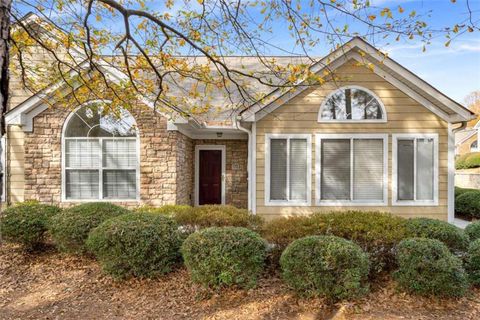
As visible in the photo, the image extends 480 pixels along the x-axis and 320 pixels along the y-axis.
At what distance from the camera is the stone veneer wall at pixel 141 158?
27.8ft

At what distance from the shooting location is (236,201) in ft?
35.6

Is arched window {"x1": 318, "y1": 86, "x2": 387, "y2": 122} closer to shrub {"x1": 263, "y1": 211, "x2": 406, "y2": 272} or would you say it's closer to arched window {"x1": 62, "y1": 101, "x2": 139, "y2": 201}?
shrub {"x1": 263, "y1": 211, "x2": 406, "y2": 272}

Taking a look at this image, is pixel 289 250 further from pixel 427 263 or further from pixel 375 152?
pixel 375 152

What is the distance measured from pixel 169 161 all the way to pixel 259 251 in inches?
190

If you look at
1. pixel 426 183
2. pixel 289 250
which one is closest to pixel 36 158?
pixel 289 250

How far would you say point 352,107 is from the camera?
8141mm

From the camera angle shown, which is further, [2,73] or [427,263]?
[427,263]

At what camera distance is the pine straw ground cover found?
155 inches

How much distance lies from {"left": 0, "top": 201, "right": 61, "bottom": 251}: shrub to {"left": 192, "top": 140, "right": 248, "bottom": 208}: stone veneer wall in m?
5.60

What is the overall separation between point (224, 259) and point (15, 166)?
25.6ft

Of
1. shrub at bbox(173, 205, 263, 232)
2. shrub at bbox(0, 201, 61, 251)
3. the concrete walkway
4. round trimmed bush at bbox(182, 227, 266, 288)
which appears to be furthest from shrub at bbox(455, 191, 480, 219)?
shrub at bbox(0, 201, 61, 251)

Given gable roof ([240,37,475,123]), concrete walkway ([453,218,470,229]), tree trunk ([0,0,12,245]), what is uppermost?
gable roof ([240,37,475,123])

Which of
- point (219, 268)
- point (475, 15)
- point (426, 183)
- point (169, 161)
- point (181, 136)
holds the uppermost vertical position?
point (475, 15)

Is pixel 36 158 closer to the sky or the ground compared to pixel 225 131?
closer to the ground
